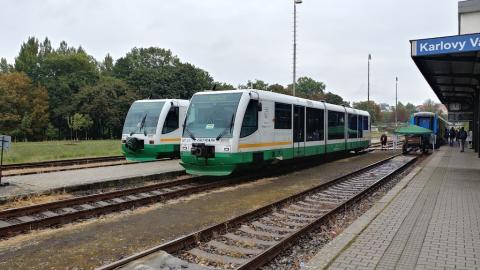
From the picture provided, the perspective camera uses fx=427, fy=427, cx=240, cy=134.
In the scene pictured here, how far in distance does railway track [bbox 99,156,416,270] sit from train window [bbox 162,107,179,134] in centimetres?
912

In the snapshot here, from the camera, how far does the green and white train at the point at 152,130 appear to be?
18.4m

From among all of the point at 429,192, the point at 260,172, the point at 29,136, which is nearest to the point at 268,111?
the point at 260,172

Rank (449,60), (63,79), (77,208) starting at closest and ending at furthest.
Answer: (77,208) → (449,60) → (63,79)

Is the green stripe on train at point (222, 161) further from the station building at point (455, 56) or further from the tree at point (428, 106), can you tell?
the tree at point (428, 106)

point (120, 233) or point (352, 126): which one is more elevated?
point (352, 126)

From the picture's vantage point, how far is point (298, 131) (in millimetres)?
16875

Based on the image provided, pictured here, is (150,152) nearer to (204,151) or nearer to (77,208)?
(204,151)

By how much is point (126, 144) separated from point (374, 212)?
12474 mm

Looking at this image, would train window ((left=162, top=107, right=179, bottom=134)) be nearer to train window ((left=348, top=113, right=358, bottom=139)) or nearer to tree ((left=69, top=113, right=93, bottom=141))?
train window ((left=348, top=113, right=358, bottom=139))

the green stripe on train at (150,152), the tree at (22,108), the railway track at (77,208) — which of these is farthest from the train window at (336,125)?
the tree at (22,108)

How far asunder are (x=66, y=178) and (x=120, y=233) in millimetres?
6717

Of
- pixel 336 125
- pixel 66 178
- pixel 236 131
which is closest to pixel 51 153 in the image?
pixel 66 178

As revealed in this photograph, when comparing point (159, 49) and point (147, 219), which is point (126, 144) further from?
point (159, 49)

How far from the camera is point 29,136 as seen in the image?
66375 mm
